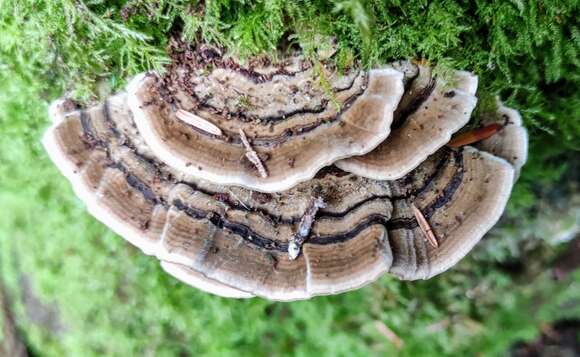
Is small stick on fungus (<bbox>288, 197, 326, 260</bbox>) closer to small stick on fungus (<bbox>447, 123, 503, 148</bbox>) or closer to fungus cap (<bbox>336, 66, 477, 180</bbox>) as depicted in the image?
fungus cap (<bbox>336, 66, 477, 180</bbox>)

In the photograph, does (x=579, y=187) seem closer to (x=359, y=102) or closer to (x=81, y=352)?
(x=359, y=102)

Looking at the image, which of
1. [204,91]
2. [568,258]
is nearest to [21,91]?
[204,91]

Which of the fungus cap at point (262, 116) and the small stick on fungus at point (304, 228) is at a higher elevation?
the fungus cap at point (262, 116)

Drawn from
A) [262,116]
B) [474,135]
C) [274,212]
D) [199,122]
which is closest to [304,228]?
[274,212]

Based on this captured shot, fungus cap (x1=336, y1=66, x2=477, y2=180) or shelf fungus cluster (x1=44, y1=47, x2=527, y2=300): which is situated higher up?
fungus cap (x1=336, y1=66, x2=477, y2=180)

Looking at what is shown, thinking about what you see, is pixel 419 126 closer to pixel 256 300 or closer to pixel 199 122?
pixel 199 122

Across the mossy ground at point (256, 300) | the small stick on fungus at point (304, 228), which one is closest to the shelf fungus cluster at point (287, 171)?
the small stick on fungus at point (304, 228)

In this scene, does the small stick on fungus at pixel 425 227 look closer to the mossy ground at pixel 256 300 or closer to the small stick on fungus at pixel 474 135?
the small stick on fungus at pixel 474 135

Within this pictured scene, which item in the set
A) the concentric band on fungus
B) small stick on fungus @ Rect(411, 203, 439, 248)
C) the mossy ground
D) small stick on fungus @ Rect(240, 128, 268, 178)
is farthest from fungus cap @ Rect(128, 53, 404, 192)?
small stick on fungus @ Rect(411, 203, 439, 248)
